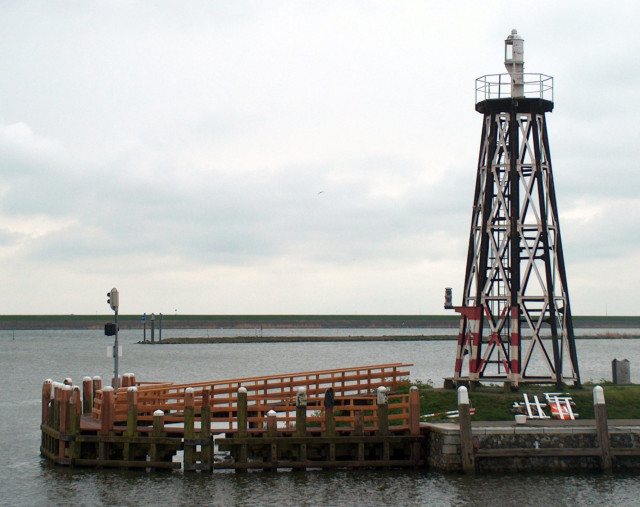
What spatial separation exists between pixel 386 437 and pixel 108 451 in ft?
34.8

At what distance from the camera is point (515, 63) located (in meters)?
44.4

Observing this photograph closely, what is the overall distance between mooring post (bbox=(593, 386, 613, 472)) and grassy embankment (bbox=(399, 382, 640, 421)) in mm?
4706

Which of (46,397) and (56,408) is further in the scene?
(46,397)

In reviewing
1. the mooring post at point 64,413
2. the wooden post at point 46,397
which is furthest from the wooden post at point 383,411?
the wooden post at point 46,397

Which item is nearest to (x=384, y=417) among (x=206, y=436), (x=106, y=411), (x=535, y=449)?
(x=535, y=449)

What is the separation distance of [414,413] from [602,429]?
6.53 m

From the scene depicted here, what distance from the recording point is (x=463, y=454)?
106ft

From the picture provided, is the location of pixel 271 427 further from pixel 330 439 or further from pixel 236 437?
pixel 330 439

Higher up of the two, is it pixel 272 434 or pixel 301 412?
pixel 301 412

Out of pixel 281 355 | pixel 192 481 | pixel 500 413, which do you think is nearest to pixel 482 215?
pixel 500 413

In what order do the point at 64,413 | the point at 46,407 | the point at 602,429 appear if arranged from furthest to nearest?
1. the point at 46,407
2. the point at 64,413
3. the point at 602,429

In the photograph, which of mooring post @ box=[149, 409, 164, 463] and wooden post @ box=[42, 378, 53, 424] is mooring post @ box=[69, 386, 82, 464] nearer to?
mooring post @ box=[149, 409, 164, 463]

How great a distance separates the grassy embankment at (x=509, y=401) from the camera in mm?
37500

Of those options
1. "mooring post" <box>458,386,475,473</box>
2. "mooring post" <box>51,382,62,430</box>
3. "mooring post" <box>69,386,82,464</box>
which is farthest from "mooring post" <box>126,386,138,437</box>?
"mooring post" <box>458,386,475,473</box>
